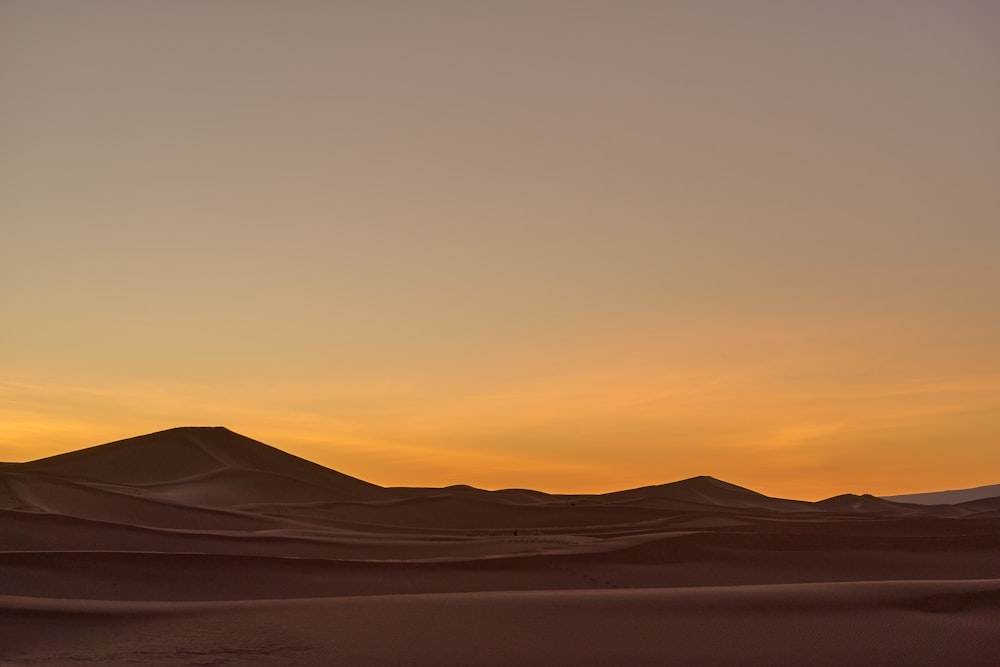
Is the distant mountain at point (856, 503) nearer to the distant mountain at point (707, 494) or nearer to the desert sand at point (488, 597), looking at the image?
the distant mountain at point (707, 494)

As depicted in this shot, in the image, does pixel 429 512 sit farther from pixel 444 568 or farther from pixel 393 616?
pixel 393 616

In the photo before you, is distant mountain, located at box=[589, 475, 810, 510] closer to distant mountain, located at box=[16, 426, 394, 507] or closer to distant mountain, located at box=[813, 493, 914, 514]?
distant mountain, located at box=[813, 493, 914, 514]

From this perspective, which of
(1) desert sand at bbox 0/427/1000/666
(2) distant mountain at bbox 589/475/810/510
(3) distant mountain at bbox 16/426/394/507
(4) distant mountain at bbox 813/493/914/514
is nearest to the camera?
(1) desert sand at bbox 0/427/1000/666

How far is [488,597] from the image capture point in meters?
12.3

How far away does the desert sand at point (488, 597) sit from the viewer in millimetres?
9602

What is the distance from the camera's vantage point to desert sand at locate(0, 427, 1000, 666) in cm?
960

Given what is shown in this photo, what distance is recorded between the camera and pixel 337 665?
351 inches

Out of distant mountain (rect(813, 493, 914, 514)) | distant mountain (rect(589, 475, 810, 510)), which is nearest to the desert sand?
distant mountain (rect(589, 475, 810, 510))

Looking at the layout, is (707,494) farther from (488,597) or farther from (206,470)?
(488,597)

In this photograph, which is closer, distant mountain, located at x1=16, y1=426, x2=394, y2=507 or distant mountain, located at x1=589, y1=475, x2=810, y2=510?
distant mountain, located at x1=16, y1=426, x2=394, y2=507

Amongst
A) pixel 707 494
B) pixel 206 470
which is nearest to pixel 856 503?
pixel 707 494

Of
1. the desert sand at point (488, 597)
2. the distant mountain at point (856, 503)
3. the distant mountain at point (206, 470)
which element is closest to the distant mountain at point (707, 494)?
the distant mountain at point (856, 503)

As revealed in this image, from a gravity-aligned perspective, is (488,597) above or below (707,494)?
below

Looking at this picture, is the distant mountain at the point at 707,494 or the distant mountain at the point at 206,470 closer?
the distant mountain at the point at 206,470
